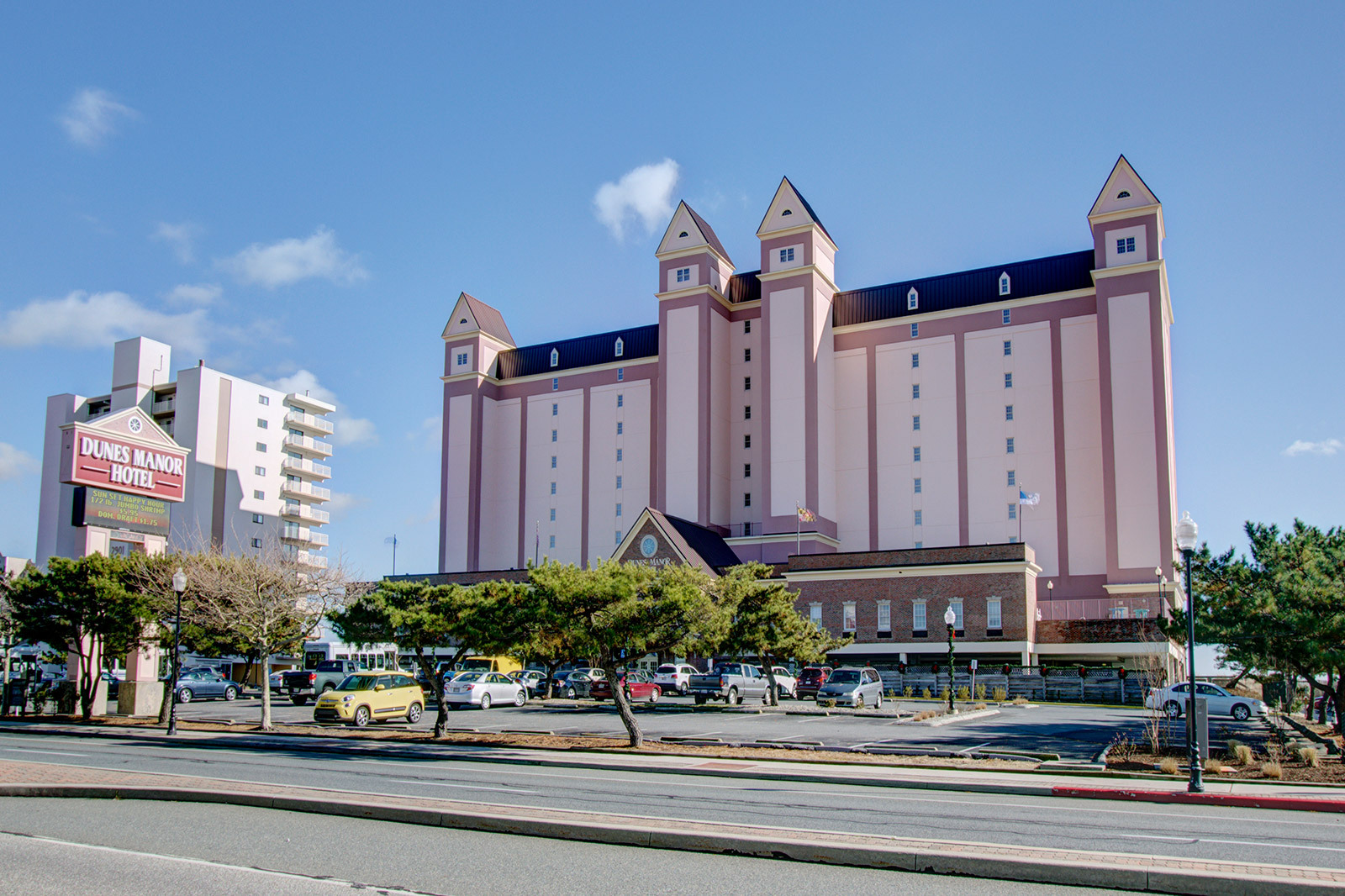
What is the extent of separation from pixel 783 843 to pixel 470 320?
280 ft

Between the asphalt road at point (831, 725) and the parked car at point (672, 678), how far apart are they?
2000 mm

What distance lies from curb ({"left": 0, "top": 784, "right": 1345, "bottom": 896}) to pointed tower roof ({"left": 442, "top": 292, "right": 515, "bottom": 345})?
81001mm

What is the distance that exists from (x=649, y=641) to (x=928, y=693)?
1191 inches

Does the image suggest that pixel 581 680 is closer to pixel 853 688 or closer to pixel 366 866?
pixel 853 688

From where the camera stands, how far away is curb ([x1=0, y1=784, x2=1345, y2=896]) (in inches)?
366

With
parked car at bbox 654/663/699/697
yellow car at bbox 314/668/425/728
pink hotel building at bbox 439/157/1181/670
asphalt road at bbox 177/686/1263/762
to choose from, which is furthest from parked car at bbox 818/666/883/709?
pink hotel building at bbox 439/157/1181/670

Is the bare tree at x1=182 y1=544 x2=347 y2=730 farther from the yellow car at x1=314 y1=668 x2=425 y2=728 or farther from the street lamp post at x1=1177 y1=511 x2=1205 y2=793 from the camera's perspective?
the street lamp post at x1=1177 y1=511 x2=1205 y2=793

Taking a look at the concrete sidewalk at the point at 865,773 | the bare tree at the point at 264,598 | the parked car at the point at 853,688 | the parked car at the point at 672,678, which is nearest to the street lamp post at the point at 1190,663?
the concrete sidewalk at the point at 865,773

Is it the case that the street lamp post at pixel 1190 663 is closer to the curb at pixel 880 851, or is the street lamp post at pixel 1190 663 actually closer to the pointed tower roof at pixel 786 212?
the curb at pixel 880 851

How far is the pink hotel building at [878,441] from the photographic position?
61781 mm

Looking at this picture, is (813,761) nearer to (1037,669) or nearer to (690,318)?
(1037,669)

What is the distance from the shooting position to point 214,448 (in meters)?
97.5

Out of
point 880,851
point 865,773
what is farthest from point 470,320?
point 880,851

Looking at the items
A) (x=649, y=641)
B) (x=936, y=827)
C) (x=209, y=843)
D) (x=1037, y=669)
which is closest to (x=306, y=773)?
(x=209, y=843)
